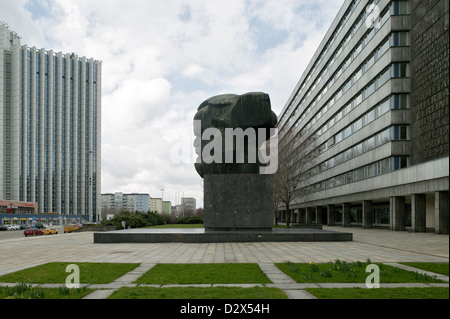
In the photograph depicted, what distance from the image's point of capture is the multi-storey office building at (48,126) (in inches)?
4513

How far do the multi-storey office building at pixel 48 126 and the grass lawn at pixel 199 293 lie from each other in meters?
118

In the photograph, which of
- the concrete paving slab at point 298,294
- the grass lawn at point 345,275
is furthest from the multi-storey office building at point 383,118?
the concrete paving slab at point 298,294

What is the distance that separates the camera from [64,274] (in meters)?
10.7

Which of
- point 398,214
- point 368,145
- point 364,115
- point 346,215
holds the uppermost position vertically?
point 364,115

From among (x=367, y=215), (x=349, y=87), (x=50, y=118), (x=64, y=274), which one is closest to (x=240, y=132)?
(x=64, y=274)

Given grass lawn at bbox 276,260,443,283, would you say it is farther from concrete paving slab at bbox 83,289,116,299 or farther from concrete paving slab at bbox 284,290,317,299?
concrete paving slab at bbox 83,289,116,299

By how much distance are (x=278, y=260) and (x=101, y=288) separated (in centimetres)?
729

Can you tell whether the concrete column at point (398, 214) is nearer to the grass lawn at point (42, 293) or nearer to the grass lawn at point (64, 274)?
the grass lawn at point (64, 274)

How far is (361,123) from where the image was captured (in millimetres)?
44906

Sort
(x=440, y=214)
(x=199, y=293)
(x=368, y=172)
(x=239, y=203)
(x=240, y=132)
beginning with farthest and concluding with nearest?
(x=368, y=172), (x=440, y=214), (x=240, y=132), (x=239, y=203), (x=199, y=293)

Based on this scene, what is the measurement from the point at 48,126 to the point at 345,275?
130m

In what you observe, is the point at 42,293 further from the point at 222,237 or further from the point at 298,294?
the point at 222,237
